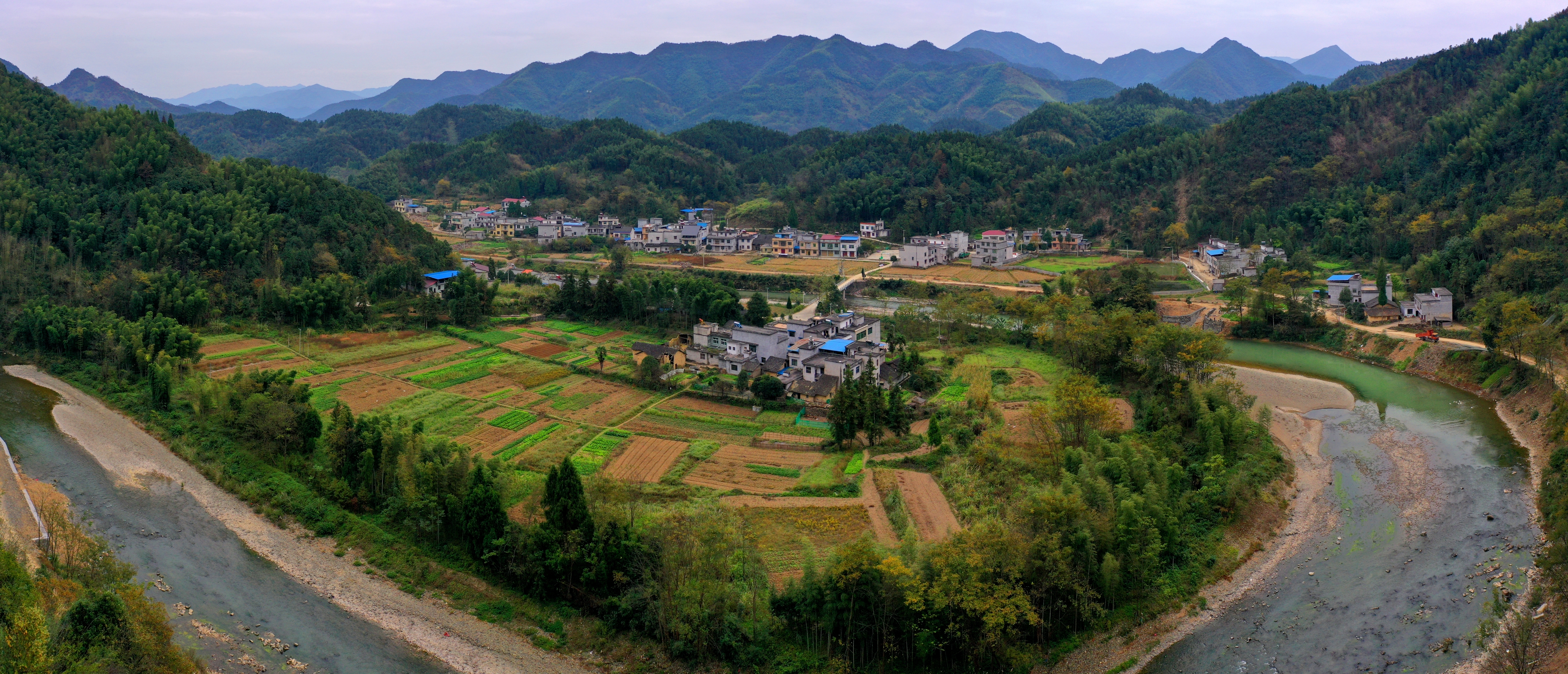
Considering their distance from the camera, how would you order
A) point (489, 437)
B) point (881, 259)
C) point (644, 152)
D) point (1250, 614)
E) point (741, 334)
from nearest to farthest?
point (1250, 614) → point (489, 437) → point (741, 334) → point (881, 259) → point (644, 152)

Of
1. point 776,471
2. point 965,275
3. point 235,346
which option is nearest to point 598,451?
point 776,471

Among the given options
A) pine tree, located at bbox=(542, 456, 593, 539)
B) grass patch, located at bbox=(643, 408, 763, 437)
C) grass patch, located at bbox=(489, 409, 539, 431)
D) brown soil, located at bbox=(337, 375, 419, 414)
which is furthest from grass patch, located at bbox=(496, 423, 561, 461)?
pine tree, located at bbox=(542, 456, 593, 539)

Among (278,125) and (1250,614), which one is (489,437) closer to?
(1250,614)

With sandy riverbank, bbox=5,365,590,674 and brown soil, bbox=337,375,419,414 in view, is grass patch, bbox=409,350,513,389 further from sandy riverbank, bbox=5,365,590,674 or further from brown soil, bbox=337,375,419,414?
sandy riverbank, bbox=5,365,590,674

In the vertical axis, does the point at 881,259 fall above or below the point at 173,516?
above

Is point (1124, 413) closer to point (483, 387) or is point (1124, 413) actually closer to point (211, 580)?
point (483, 387)

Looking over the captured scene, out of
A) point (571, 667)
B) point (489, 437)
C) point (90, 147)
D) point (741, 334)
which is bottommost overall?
point (571, 667)

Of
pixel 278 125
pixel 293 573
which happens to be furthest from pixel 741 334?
pixel 278 125
